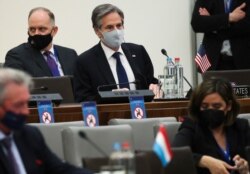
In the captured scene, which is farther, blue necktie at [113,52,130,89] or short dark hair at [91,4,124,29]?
short dark hair at [91,4,124,29]

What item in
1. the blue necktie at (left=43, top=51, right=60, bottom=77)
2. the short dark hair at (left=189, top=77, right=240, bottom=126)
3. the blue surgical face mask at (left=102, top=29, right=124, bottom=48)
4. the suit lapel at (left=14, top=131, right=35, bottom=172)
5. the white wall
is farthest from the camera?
the white wall

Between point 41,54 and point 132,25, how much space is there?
234cm

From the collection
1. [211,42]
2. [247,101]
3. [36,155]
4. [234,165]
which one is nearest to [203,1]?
[211,42]

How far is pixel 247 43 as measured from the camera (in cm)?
832

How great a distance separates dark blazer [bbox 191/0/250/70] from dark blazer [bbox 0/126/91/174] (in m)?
3.86

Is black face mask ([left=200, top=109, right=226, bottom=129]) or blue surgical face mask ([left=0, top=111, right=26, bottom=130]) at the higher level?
blue surgical face mask ([left=0, top=111, right=26, bottom=130])

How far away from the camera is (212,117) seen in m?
5.68

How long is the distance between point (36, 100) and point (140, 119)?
2.77ft

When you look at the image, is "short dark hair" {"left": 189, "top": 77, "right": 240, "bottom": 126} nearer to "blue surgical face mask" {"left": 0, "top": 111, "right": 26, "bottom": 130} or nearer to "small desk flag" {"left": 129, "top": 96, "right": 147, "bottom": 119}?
"small desk flag" {"left": 129, "top": 96, "right": 147, "bottom": 119}

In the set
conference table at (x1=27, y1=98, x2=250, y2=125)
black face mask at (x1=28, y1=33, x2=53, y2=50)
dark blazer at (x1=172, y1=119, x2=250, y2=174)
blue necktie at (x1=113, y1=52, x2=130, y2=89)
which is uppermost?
black face mask at (x1=28, y1=33, x2=53, y2=50)

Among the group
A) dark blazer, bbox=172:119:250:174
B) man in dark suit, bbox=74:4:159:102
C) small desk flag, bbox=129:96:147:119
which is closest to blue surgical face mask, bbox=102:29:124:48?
man in dark suit, bbox=74:4:159:102

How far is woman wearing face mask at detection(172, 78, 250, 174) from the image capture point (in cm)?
568

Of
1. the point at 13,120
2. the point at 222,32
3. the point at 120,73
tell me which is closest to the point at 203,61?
the point at 222,32

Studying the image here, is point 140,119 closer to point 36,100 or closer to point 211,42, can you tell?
point 36,100
